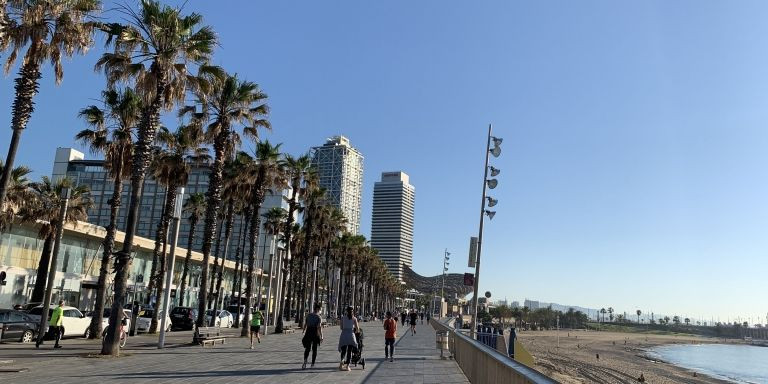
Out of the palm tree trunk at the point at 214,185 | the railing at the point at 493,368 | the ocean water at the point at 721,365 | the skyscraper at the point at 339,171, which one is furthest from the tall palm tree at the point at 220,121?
the skyscraper at the point at 339,171

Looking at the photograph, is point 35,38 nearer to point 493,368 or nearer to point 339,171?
point 493,368

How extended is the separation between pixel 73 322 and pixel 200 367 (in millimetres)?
12895

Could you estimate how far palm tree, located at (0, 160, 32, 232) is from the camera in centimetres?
3394

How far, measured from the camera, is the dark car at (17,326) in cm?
2130

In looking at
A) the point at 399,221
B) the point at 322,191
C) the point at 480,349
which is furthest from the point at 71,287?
the point at 399,221

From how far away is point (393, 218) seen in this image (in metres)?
182

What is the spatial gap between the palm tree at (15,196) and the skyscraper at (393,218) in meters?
144

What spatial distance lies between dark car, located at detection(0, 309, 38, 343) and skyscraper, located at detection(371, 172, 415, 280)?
511ft

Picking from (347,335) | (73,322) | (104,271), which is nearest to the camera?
(347,335)

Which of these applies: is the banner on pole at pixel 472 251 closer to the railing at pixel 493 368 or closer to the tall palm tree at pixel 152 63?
the railing at pixel 493 368

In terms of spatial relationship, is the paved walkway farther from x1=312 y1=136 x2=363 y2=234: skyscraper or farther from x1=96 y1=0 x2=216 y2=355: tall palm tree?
x1=312 y1=136 x2=363 y2=234: skyscraper

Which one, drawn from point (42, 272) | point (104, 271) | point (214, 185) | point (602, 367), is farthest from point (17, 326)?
point (602, 367)

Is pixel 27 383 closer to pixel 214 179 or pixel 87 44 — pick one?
pixel 87 44

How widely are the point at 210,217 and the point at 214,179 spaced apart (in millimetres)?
2358
